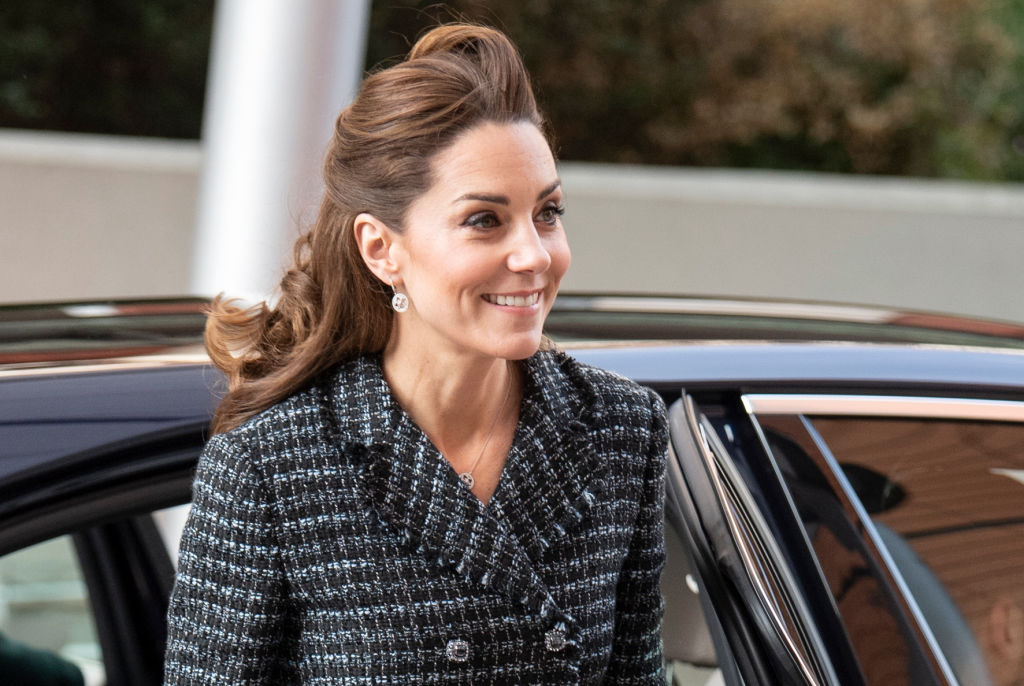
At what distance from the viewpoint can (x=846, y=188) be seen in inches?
325

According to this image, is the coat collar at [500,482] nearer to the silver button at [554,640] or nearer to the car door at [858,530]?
the silver button at [554,640]

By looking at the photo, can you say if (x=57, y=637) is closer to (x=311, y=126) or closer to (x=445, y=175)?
(x=445, y=175)

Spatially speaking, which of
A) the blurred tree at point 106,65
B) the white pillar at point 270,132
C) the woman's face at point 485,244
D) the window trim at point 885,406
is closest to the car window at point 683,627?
the window trim at point 885,406

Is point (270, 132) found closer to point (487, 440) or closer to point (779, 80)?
point (487, 440)

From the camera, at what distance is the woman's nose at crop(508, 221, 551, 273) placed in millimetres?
1524

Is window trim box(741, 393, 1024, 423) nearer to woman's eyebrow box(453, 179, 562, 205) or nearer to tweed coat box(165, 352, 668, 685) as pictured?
tweed coat box(165, 352, 668, 685)

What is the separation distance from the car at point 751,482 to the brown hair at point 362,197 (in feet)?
0.25

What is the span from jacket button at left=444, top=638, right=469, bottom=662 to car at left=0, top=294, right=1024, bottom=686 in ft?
1.27

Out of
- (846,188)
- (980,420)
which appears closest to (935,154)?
(846,188)

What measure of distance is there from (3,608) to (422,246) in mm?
1242

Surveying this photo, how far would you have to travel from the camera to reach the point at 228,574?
145 centimetres

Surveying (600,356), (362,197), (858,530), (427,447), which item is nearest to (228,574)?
(427,447)

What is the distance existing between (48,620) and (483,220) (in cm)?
128

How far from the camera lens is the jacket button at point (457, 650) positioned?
4.83ft
